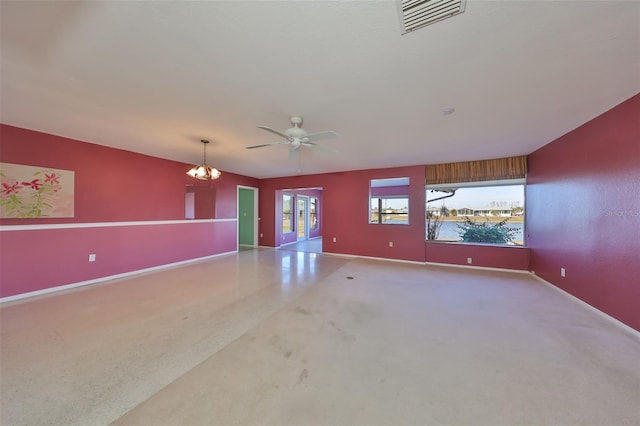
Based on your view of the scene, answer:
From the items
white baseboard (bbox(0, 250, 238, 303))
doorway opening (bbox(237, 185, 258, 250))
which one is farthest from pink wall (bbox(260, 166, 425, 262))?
white baseboard (bbox(0, 250, 238, 303))

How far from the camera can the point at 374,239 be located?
5.98 metres

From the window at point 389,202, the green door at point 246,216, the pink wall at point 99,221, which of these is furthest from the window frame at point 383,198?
the pink wall at point 99,221

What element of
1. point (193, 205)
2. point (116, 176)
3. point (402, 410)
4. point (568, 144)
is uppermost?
point (568, 144)

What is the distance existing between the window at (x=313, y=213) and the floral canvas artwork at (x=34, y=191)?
718cm

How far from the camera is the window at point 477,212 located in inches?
191

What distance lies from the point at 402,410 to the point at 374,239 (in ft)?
15.3

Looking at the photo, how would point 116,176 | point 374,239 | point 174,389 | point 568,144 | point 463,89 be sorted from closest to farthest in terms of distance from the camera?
point 174,389 → point 463,89 → point 568,144 → point 116,176 → point 374,239

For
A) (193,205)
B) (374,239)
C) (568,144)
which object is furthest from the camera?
(374,239)

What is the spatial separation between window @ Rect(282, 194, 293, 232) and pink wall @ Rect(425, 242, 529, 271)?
483cm

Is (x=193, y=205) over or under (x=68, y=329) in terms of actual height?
over

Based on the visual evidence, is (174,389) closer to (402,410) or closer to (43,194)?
(402,410)

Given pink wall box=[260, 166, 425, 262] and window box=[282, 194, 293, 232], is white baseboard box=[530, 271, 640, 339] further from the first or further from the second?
window box=[282, 194, 293, 232]

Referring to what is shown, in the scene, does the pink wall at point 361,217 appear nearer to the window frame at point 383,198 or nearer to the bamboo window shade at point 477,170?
the window frame at point 383,198

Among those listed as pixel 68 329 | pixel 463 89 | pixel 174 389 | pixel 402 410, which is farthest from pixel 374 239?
pixel 68 329
